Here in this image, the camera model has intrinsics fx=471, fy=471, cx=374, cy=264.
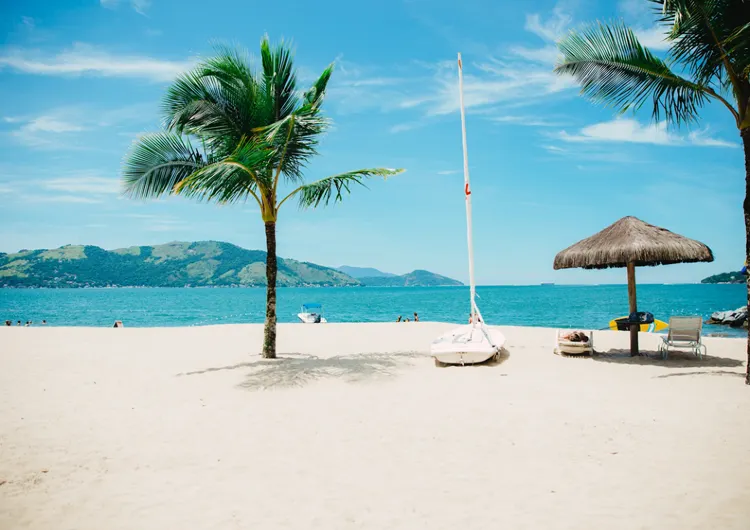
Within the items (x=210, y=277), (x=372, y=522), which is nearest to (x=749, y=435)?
(x=372, y=522)

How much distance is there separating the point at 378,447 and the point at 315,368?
4594 millimetres

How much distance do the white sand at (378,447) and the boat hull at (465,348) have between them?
317mm

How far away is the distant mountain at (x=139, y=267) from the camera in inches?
5719

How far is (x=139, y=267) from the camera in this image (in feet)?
547

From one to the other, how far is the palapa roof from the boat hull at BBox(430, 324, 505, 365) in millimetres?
2580

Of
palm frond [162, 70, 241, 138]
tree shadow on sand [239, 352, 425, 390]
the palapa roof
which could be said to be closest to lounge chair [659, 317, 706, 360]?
the palapa roof

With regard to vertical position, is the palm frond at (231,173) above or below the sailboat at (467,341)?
above

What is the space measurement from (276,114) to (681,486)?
9292 millimetres

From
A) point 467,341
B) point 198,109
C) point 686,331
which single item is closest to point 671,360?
point 686,331

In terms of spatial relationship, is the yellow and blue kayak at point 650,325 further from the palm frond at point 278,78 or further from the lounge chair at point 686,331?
the palm frond at point 278,78

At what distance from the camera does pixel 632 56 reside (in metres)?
7.89

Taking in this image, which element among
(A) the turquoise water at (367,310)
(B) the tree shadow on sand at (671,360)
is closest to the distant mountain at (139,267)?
(A) the turquoise water at (367,310)

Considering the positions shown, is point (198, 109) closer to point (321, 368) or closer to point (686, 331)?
point (321, 368)

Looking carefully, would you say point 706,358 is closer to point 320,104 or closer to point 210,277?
point 320,104
